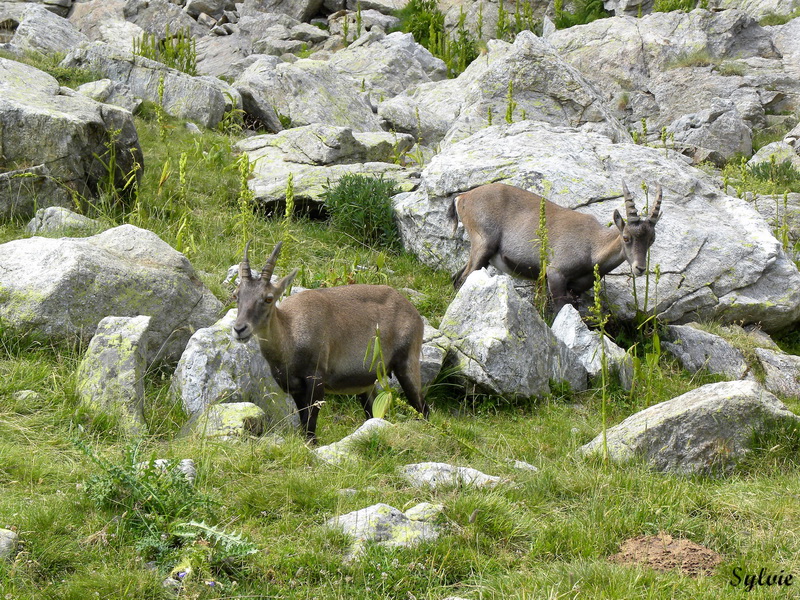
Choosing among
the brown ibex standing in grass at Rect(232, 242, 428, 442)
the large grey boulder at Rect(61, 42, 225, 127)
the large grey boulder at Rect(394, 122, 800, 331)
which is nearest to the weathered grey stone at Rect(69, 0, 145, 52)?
the large grey boulder at Rect(61, 42, 225, 127)

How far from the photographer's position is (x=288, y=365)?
7.44 m

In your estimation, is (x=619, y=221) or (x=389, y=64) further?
(x=389, y=64)

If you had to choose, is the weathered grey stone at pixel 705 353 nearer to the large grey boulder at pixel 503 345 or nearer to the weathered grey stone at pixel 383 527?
the large grey boulder at pixel 503 345

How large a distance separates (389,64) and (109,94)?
28.1ft

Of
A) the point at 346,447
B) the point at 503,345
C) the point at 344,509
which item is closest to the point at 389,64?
the point at 503,345

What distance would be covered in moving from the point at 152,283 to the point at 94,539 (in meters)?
3.77

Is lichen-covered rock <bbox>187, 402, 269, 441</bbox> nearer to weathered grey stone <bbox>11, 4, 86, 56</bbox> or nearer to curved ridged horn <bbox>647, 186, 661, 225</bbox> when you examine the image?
curved ridged horn <bbox>647, 186, 661, 225</bbox>

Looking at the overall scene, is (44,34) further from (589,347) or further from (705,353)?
(705,353)

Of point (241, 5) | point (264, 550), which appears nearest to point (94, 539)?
point (264, 550)

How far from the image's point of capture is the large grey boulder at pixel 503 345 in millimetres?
8562

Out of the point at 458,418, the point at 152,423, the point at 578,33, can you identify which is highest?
the point at 578,33

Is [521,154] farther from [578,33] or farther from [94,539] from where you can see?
[578,33]

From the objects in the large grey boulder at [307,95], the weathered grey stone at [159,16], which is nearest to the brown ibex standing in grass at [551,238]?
the large grey boulder at [307,95]

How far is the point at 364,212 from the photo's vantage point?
12.4 metres
